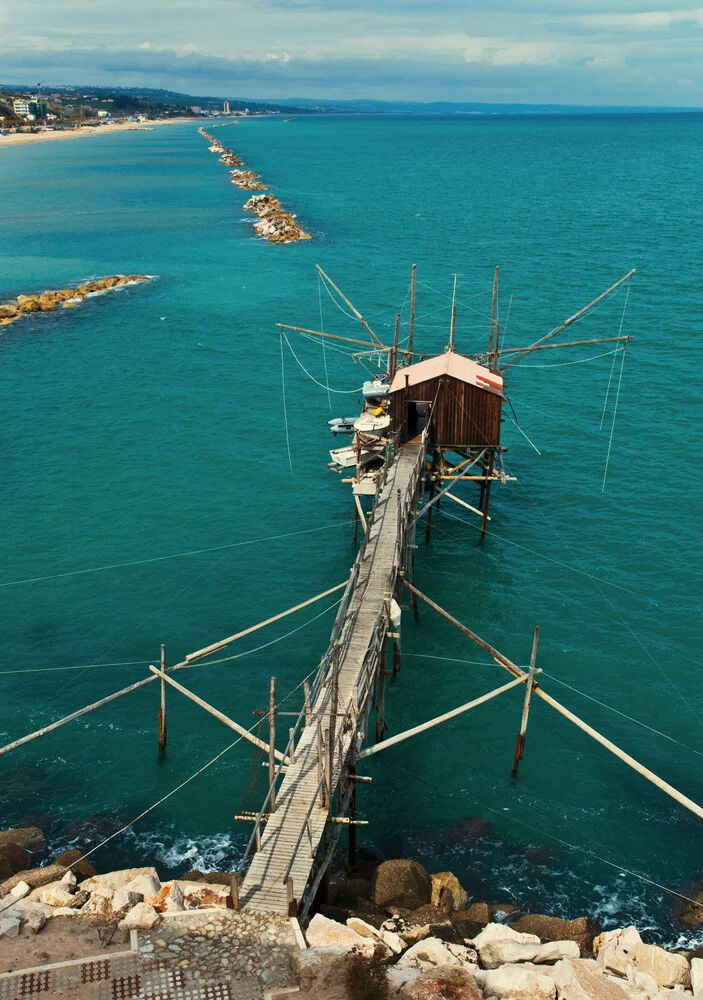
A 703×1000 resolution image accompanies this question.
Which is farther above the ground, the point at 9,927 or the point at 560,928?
the point at 9,927

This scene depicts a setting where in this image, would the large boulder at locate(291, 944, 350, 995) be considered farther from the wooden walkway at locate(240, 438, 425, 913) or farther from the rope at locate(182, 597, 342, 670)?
the rope at locate(182, 597, 342, 670)

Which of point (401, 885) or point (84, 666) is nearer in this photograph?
point (401, 885)

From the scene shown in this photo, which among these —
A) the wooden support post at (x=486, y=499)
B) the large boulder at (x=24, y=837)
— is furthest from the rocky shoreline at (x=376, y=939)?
the wooden support post at (x=486, y=499)

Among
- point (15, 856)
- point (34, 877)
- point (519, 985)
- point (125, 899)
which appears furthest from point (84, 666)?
point (519, 985)

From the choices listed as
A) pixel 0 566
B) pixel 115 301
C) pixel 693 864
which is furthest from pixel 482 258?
pixel 693 864

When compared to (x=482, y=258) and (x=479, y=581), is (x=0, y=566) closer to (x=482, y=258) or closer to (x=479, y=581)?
(x=479, y=581)

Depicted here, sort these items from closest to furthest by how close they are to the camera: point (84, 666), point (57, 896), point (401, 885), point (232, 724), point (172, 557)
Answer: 1. point (57, 896)
2. point (401, 885)
3. point (232, 724)
4. point (84, 666)
5. point (172, 557)

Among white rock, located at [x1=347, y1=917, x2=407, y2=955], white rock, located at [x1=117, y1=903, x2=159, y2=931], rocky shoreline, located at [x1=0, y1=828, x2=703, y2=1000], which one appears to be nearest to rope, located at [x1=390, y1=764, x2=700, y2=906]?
rocky shoreline, located at [x1=0, y1=828, x2=703, y2=1000]

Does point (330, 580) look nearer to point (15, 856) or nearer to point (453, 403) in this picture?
point (453, 403)

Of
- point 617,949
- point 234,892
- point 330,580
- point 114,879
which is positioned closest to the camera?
point 234,892
